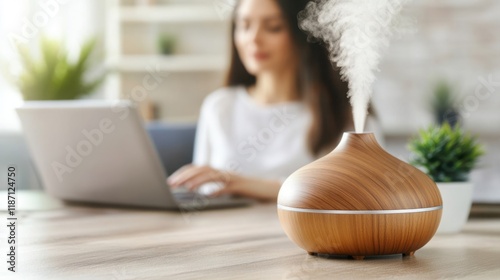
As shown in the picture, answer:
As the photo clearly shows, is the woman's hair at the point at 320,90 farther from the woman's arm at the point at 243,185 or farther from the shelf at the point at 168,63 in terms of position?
the shelf at the point at 168,63

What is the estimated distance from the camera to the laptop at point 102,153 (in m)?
1.57

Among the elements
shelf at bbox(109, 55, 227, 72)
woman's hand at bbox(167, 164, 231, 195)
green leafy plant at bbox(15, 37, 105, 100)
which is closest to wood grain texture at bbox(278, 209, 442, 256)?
woman's hand at bbox(167, 164, 231, 195)

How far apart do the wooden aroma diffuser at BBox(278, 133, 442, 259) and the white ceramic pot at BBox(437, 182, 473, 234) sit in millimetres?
301

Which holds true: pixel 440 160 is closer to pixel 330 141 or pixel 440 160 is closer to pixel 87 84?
pixel 330 141

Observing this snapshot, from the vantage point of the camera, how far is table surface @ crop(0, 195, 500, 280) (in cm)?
87

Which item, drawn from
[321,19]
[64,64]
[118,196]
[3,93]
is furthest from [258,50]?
[3,93]

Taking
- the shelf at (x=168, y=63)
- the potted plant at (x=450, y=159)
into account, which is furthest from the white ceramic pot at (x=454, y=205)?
the shelf at (x=168, y=63)

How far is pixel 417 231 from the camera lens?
948mm

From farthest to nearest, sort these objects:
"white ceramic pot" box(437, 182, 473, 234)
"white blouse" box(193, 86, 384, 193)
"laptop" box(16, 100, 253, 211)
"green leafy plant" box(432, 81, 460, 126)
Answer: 1. "green leafy plant" box(432, 81, 460, 126)
2. "white blouse" box(193, 86, 384, 193)
3. "laptop" box(16, 100, 253, 211)
4. "white ceramic pot" box(437, 182, 473, 234)

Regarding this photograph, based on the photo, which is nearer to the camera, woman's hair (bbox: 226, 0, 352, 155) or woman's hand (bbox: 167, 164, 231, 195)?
woman's hand (bbox: 167, 164, 231, 195)

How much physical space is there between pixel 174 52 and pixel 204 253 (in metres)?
4.53

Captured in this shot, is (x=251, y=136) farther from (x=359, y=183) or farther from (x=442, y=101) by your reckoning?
(x=442, y=101)

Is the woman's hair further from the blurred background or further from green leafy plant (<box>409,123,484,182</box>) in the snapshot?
the blurred background

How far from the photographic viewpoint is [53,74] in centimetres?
459
